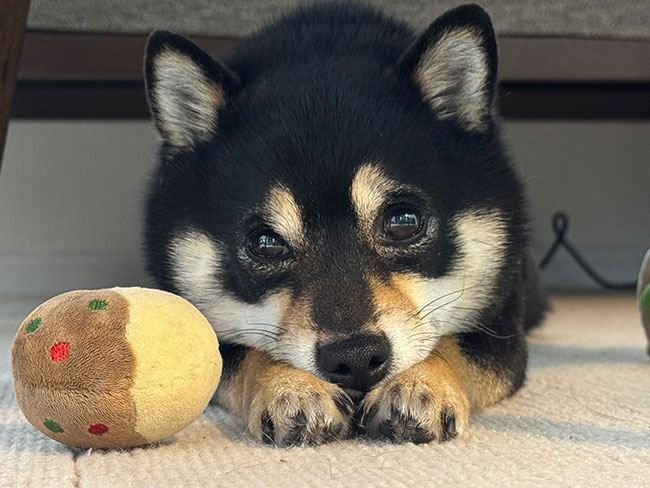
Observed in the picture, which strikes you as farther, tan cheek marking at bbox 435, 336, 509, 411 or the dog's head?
tan cheek marking at bbox 435, 336, 509, 411

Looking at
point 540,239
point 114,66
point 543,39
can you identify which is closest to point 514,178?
point 543,39

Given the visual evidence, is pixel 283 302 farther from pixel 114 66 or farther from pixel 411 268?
pixel 114 66

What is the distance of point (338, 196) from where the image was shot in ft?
3.72

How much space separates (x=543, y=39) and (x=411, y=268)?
1.31 m

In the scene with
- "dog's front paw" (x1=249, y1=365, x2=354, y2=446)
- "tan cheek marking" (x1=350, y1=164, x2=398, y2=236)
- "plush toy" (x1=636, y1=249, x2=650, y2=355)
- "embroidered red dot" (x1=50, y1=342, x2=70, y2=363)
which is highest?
"tan cheek marking" (x1=350, y1=164, x2=398, y2=236)

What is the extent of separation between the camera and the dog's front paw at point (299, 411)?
1033 millimetres

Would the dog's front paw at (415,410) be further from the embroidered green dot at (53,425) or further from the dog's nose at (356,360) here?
the embroidered green dot at (53,425)

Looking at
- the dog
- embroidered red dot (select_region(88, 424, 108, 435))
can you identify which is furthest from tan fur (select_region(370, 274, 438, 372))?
embroidered red dot (select_region(88, 424, 108, 435))

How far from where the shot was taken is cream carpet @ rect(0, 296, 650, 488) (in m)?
0.87

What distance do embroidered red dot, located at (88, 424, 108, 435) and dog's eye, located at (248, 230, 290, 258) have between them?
1.12 feet

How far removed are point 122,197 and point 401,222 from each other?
8.35 ft

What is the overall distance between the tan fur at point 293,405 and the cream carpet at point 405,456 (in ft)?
0.08

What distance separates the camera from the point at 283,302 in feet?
3.78

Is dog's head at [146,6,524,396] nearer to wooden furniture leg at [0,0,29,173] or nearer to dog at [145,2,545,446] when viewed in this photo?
dog at [145,2,545,446]
